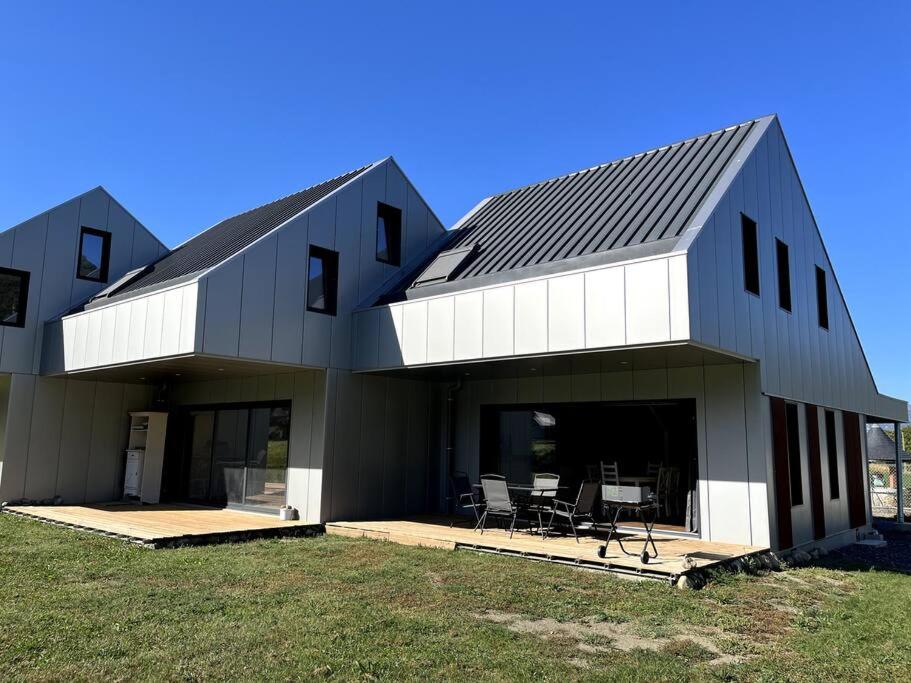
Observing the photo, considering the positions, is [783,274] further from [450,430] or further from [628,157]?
[450,430]

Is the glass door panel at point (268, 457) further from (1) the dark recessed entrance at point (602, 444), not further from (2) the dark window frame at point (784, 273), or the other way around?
(2) the dark window frame at point (784, 273)

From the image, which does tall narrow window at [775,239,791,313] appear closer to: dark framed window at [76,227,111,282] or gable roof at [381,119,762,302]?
gable roof at [381,119,762,302]

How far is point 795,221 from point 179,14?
11.1 m

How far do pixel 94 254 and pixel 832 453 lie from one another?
1574 cm

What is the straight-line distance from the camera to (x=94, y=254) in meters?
14.1

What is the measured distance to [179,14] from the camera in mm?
10797

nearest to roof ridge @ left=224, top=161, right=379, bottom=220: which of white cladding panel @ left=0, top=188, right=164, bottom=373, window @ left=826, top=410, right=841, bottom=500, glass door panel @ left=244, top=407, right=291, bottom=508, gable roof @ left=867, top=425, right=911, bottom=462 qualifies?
white cladding panel @ left=0, top=188, right=164, bottom=373

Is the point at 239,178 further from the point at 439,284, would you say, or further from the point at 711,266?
the point at 711,266

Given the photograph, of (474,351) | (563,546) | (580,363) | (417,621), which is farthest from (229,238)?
(417,621)

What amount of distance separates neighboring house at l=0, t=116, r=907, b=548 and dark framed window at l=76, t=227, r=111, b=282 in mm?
81

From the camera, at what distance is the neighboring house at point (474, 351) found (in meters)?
8.27

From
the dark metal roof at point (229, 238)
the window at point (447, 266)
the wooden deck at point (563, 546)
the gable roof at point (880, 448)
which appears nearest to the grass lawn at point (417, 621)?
the wooden deck at point (563, 546)

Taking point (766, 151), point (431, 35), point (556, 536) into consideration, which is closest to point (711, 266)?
point (766, 151)

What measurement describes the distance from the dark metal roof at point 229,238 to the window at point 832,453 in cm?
1001
